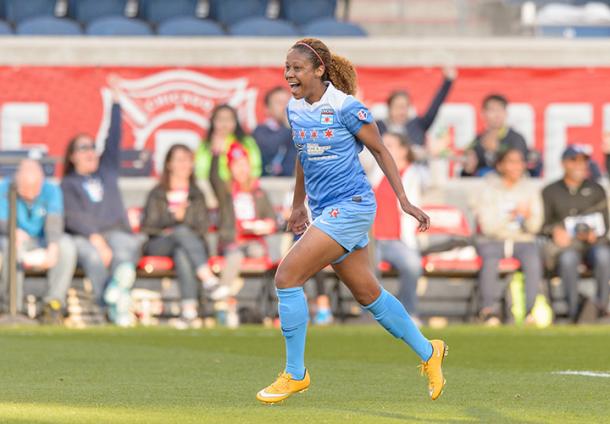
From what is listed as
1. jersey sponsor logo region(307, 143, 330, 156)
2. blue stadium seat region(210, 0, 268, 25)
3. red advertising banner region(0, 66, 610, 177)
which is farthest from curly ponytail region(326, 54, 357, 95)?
blue stadium seat region(210, 0, 268, 25)

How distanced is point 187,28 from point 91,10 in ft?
5.29

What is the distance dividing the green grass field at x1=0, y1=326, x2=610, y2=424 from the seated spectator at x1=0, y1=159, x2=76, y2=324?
3.71 feet

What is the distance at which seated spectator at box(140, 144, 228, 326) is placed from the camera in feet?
54.0

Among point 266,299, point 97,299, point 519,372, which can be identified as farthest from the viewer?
→ point 266,299

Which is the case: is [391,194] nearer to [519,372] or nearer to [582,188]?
[582,188]

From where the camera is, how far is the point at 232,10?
22.0 m

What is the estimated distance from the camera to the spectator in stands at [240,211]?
54.9 ft

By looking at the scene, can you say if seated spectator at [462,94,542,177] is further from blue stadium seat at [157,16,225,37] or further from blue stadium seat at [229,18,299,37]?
blue stadium seat at [157,16,225,37]

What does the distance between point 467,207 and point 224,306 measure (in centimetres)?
325

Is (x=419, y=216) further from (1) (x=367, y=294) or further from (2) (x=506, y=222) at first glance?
(2) (x=506, y=222)

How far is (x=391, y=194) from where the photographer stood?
54.3ft

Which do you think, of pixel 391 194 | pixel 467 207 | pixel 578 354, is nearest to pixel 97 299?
pixel 391 194

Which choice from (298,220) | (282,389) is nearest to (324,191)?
(298,220)

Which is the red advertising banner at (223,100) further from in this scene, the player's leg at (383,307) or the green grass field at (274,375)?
the player's leg at (383,307)
